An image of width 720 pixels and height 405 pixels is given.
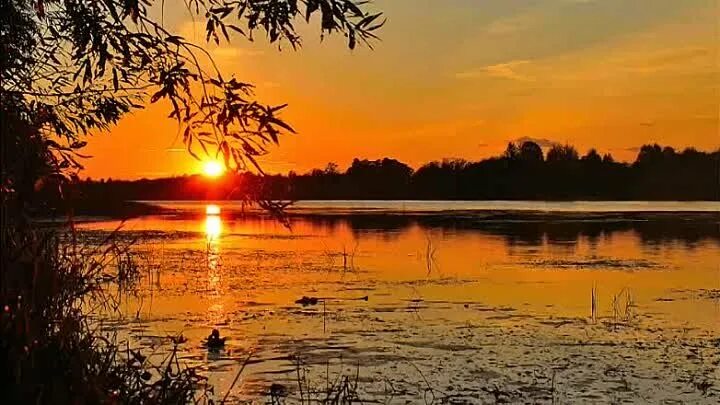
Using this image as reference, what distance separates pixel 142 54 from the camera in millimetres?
3762

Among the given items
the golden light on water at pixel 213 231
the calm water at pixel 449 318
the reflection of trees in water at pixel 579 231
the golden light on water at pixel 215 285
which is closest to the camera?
the calm water at pixel 449 318

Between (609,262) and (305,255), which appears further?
(305,255)

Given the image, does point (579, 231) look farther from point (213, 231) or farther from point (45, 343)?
point (45, 343)

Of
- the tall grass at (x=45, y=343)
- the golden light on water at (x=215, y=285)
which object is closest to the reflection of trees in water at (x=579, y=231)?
the golden light on water at (x=215, y=285)

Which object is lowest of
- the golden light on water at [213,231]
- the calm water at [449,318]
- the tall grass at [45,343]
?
the calm water at [449,318]

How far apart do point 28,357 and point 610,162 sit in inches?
3358

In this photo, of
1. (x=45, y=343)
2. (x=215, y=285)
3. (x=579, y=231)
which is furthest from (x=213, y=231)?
(x=45, y=343)

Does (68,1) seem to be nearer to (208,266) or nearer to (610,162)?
(208,266)

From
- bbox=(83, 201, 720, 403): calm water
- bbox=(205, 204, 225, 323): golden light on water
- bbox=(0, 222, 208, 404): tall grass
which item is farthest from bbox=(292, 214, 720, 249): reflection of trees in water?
bbox=(0, 222, 208, 404): tall grass

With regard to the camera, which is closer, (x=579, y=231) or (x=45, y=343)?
(x=45, y=343)

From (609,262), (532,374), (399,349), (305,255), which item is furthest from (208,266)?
(532,374)

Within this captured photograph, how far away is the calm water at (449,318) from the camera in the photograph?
9.07m

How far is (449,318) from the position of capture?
13023 millimetres

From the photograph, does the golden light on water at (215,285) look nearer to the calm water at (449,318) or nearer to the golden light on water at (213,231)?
the calm water at (449,318)
